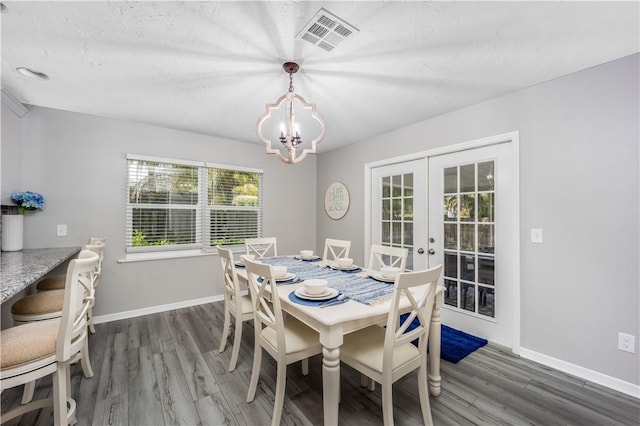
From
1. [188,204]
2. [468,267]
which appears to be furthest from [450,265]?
[188,204]

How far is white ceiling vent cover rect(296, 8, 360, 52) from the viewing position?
1523 millimetres

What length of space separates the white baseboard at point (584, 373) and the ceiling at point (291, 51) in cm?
235

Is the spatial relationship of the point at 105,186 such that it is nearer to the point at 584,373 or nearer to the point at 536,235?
the point at 536,235

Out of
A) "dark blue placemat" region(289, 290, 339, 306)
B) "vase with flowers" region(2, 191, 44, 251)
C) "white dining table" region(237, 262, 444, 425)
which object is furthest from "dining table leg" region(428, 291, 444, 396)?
"vase with flowers" region(2, 191, 44, 251)

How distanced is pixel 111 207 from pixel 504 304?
175 inches

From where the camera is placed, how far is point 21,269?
172 centimetres

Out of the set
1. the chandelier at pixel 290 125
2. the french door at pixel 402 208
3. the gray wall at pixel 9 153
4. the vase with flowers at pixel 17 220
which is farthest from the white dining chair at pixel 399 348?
the gray wall at pixel 9 153

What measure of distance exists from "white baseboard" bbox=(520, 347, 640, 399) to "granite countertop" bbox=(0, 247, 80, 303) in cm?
352

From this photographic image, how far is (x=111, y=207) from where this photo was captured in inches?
125

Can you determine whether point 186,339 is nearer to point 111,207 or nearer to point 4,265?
point 4,265

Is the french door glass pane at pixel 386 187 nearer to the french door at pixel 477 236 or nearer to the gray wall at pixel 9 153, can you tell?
the french door at pixel 477 236

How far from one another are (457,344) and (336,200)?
2.63m

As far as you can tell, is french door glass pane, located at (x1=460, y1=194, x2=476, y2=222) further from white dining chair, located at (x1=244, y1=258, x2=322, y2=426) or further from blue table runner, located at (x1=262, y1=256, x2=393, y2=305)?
white dining chair, located at (x1=244, y1=258, x2=322, y2=426)

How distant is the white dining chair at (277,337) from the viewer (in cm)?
157
